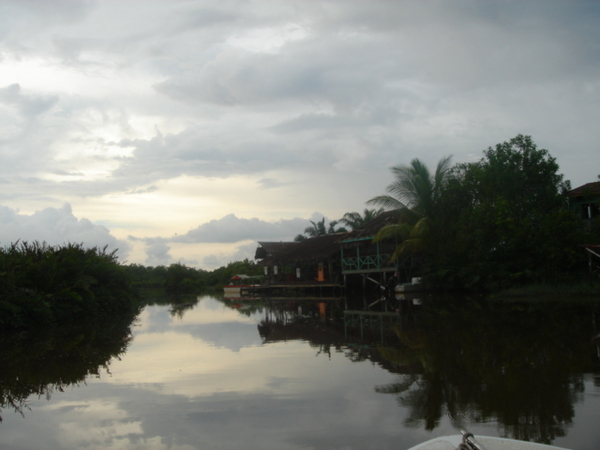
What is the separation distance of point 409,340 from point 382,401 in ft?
14.9

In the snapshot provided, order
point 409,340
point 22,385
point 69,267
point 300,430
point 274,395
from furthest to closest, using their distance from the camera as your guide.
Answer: point 69,267, point 409,340, point 22,385, point 274,395, point 300,430

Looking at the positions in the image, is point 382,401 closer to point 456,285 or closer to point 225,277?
point 456,285

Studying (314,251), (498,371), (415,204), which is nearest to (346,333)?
(498,371)

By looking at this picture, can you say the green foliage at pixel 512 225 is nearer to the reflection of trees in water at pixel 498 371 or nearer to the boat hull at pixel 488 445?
the reflection of trees in water at pixel 498 371

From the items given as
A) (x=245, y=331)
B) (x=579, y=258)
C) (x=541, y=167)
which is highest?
(x=541, y=167)

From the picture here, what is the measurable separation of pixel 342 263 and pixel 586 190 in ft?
45.3

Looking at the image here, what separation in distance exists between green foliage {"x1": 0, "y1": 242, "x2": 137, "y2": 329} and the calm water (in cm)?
158

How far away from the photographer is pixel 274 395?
6262mm

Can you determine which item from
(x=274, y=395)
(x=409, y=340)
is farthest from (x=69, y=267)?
(x=274, y=395)

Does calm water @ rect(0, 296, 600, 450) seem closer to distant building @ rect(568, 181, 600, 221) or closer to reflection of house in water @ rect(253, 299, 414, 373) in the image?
reflection of house in water @ rect(253, 299, 414, 373)

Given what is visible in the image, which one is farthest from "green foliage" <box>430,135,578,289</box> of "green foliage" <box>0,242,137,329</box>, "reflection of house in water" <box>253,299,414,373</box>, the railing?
"green foliage" <box>0,242,137,329</box>

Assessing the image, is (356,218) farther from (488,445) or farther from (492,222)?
(488,445)

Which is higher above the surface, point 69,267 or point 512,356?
point 69,267

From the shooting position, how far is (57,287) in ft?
51.7
